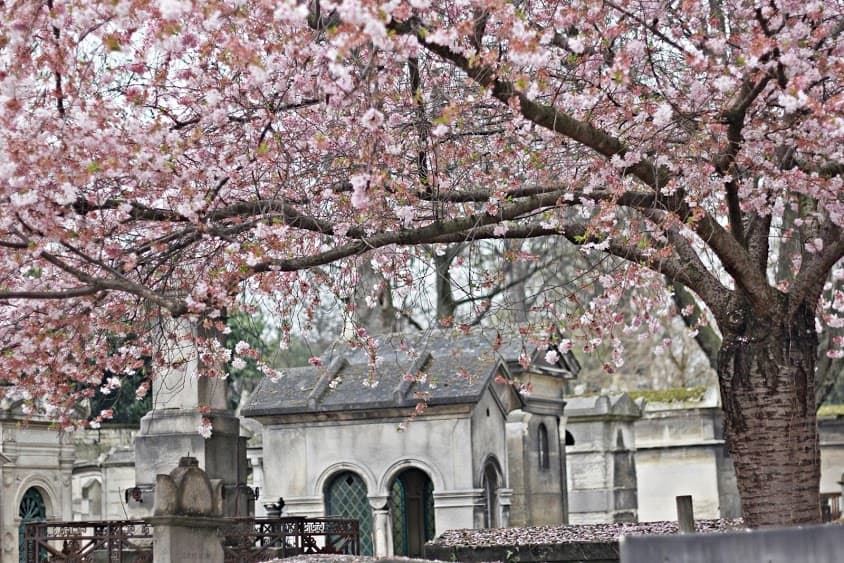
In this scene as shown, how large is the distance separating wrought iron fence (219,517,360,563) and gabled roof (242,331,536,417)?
7.51ft

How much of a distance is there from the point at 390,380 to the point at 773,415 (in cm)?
846

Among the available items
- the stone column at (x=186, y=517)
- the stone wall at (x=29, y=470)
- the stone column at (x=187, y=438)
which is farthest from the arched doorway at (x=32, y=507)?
the stone column at (x=186, y=517)

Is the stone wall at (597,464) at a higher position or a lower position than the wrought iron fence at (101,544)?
higher

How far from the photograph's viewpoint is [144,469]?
56.6 ft

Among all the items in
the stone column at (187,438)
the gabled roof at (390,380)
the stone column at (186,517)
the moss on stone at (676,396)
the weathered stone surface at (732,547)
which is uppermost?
the moss on stone at (676,396)

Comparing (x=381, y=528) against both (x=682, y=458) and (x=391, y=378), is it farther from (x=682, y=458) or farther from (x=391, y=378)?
(x=682, y=458)

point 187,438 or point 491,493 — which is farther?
point 491,493

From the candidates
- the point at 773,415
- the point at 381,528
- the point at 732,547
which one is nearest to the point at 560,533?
the point at 381,528

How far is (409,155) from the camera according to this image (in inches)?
522

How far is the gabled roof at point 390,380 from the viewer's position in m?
18.9

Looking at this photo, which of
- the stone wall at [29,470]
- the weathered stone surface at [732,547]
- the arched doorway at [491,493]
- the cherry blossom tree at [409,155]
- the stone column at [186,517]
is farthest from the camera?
the stone wall at [29,470]

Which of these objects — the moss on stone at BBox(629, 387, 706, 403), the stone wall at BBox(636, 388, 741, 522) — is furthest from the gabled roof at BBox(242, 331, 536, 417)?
the moss on stone at BBox(629, 387, 706, 403)

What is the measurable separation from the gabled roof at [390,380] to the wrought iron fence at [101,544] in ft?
13.2

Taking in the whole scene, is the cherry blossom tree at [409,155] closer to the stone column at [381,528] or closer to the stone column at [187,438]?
the stone column at [187,438]
